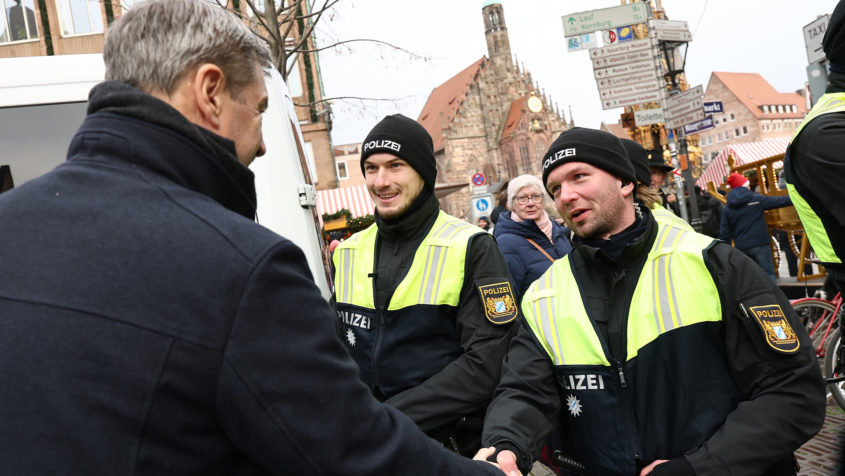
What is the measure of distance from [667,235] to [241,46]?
1533 millimetres

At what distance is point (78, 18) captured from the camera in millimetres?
19875

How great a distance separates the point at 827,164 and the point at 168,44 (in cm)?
241

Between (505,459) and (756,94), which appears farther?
(756,94)

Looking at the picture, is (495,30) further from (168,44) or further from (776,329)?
(168,44)

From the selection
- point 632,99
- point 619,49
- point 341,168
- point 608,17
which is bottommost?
point 632,99

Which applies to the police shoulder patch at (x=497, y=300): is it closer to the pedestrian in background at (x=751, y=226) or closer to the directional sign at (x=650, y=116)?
the pedestrian in background at (x=751, y=226)

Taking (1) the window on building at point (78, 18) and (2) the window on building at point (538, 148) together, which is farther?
(2) the window on building at point (538, 148)

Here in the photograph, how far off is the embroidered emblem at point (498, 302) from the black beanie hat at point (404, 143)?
0.64m

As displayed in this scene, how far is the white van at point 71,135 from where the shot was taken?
9.19ft

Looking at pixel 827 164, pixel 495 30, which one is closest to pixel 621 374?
pixel 827 164

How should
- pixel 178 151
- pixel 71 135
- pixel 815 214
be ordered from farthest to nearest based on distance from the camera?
pixel 71 135
pixel 815 214
pixel 178 151

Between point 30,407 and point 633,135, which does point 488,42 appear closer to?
point 633,135

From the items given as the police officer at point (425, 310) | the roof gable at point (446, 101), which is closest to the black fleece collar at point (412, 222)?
the police officer at point (425, 310)

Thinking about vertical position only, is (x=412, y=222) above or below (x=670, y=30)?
below
